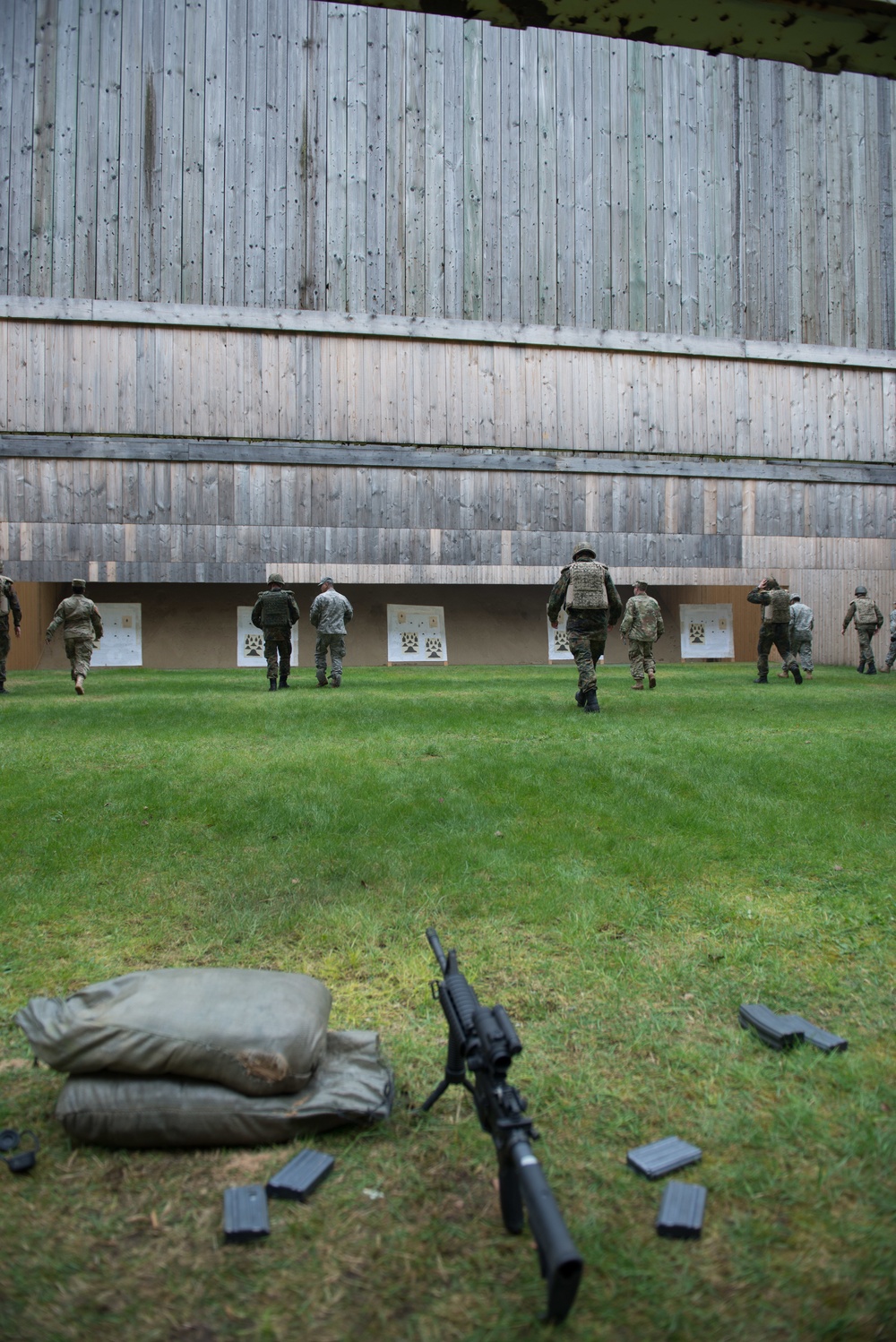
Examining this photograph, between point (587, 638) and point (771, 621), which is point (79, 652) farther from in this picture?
point (771, 621)

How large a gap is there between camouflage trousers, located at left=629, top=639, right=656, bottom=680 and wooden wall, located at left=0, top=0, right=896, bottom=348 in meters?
9.38

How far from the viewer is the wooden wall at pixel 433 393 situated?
1873 centimetres

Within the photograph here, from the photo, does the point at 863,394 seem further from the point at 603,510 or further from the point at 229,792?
the point at 229,792

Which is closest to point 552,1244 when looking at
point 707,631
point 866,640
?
point 866,640

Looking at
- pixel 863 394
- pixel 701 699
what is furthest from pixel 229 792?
pixel 863 394

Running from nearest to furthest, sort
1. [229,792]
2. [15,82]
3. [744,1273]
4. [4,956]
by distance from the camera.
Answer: [744,1273] < [4,956] < [229,792] < [15,82]

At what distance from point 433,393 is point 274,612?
327 inches

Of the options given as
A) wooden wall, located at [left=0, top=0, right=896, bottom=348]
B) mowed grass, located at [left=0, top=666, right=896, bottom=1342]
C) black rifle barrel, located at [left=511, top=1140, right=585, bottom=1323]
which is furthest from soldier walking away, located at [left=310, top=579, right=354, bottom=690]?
black rifle barrel, located at [left=511, top=1140, right=585, bottom=1323]

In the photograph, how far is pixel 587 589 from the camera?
38.1ft

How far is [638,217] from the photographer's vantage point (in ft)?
67.8

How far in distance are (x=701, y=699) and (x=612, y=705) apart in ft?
5.30

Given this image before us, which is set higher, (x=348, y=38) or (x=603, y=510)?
(x=348, y=38)

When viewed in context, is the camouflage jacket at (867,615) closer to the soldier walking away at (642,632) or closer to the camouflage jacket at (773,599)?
the camouflage jacket at (773,599)

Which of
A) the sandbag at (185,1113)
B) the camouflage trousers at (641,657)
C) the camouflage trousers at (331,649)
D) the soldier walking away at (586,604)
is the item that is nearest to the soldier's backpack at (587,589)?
the soldier walking away at (586,604)
